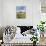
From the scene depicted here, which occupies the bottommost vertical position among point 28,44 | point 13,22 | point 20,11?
point 28,44

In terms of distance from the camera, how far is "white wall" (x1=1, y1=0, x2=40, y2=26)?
12.0 ft

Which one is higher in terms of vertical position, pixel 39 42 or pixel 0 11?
pixel 0 11

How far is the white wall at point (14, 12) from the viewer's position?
364 centimetres

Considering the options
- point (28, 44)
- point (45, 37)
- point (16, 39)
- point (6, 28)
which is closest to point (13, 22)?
point (6, 28)

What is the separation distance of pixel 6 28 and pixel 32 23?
0.73m

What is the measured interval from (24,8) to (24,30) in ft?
2.00

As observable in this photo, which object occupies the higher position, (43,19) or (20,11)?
(20,11)

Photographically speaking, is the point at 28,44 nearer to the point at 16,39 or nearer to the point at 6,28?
the point at 16,39

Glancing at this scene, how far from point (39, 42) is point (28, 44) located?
12.2 inches

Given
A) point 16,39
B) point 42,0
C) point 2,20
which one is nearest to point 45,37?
point 16,39

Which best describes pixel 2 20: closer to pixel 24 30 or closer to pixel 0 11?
pixel 0 11

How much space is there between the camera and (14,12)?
3.67 m

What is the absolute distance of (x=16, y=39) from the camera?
143 inches

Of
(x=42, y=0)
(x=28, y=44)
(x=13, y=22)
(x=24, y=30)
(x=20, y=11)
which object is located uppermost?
(x=42, y=0)
